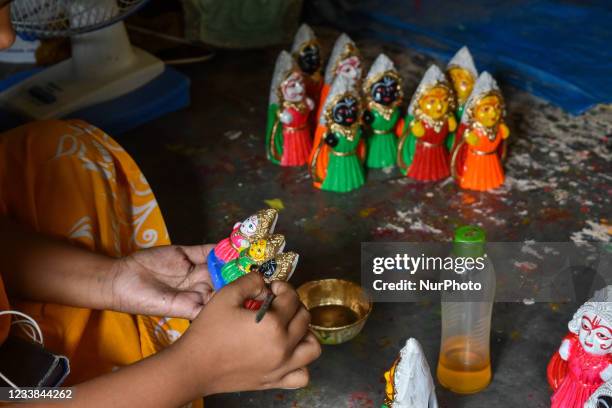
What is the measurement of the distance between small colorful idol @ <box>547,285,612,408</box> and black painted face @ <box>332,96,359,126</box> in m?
0.83

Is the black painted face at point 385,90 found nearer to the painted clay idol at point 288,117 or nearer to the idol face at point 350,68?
the idol face at point 350,68

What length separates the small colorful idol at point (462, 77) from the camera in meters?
2.19

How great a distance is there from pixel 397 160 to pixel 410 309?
631mm

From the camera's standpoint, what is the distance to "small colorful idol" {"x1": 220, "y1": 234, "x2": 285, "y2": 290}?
1.41 metres

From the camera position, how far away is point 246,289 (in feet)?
3.92

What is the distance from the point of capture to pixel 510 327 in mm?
1693

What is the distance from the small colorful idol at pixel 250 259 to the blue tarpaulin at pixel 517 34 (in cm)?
145

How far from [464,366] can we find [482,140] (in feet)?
2.41

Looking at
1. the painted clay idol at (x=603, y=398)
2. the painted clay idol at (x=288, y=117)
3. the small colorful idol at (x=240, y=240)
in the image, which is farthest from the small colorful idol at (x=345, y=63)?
the painted clay idol at (x=603, y=398)

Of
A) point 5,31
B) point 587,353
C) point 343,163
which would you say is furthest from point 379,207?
point 5,31

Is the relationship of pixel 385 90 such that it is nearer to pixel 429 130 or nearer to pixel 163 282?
pixel 429 130

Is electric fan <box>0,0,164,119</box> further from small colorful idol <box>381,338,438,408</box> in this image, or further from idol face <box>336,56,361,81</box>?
small colorful idol <box>381,338,438,408</box>

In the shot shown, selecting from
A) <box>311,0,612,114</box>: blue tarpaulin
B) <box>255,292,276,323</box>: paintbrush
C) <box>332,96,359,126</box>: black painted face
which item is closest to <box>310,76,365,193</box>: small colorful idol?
<box>332,96,359,126</box>: black painted face

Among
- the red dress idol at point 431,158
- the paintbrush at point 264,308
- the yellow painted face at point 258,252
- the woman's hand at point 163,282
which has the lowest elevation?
the red dress idol at point 431,158
